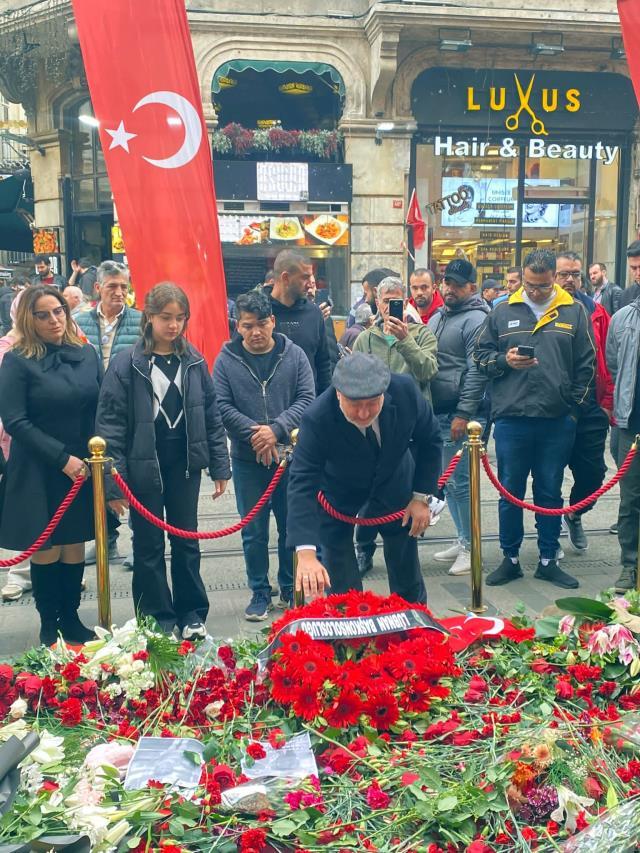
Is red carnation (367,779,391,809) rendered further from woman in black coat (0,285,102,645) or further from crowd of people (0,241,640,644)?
woman in black coat (0,285,102,645)

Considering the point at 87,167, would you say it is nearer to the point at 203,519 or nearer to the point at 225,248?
the point at 225,248

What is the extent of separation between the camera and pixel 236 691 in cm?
312

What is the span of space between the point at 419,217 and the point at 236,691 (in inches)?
541

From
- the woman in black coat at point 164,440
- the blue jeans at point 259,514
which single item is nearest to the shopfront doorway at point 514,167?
the blue jeans at point 259,514

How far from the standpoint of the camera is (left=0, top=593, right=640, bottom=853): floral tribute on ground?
240 centimetres

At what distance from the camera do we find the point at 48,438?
482cm

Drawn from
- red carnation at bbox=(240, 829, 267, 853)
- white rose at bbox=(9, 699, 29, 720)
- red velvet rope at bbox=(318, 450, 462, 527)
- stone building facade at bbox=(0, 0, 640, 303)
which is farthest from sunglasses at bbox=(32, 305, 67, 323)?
stone building facade at bbox=(0, 0, 640, 303)

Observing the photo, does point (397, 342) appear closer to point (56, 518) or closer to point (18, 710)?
point (56, 518)

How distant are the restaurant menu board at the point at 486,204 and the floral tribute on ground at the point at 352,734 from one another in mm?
14051

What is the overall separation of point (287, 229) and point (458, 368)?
10232 mm

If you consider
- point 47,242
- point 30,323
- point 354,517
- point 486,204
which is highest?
point 486,204

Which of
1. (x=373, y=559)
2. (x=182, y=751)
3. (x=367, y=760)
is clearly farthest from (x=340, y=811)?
(x=373, y=559)

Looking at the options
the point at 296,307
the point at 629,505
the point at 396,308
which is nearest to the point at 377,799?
the point at 396,308

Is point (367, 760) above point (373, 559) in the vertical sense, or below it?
above
